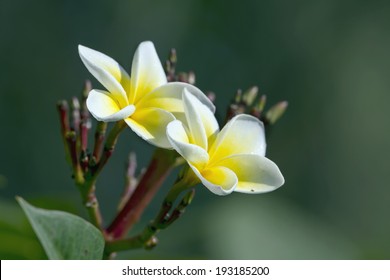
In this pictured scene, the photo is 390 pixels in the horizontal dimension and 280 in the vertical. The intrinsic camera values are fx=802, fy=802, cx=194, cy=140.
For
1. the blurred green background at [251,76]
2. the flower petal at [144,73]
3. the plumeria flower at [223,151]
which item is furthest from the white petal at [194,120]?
the blurred green background at [251,76]

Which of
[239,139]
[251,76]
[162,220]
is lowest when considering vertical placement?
[251,76]

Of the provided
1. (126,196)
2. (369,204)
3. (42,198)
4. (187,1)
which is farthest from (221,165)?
(187,1)

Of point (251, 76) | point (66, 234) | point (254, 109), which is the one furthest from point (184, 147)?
point (251, 76)

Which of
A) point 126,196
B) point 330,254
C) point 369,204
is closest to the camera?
point 126,196

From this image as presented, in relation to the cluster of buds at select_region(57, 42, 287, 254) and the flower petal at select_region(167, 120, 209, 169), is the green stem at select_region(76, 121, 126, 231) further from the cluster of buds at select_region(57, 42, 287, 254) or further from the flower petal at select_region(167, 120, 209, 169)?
the flower petal at select_region(167, 120, 209, 169)

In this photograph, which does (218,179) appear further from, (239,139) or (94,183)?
(94,183)

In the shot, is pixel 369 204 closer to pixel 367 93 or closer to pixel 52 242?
pixel 367 93

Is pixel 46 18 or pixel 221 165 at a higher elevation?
pixel 221 165
